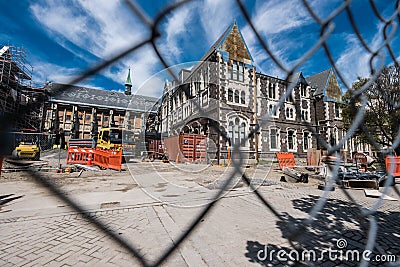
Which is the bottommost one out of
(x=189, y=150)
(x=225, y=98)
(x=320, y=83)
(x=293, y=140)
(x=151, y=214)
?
(x=151, y=214)

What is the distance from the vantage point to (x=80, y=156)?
10141mm

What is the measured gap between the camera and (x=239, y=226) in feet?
8.14

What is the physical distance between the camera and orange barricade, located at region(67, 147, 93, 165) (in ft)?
31.7

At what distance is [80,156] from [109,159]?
2586mm

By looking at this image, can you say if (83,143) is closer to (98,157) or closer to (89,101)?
(98,157)

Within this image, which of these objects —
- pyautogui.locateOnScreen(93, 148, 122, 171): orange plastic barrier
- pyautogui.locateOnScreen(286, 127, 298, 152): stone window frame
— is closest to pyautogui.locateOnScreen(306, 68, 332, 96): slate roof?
pyautogui.locateOnScreen(286, 127, 298, 152): stone window frame

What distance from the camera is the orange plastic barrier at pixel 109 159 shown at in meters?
8.22

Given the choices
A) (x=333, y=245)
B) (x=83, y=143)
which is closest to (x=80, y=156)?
(x=83, y=143)

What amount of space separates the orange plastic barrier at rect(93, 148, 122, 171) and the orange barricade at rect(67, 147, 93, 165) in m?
0.34

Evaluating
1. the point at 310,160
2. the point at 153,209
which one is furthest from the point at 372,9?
the point at 310,160

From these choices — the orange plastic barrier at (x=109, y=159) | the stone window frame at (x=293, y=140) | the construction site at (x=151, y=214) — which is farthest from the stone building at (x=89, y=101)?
the stone window frame at (x=293, y=140)

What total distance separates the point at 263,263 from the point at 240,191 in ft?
9.15

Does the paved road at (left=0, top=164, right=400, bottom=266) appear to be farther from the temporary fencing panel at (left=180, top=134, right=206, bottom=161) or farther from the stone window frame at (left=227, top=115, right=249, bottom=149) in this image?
the temporary fencing panel at (left=180, top=134, right=206, bottom=161)

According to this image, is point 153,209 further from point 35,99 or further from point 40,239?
point 35,99
